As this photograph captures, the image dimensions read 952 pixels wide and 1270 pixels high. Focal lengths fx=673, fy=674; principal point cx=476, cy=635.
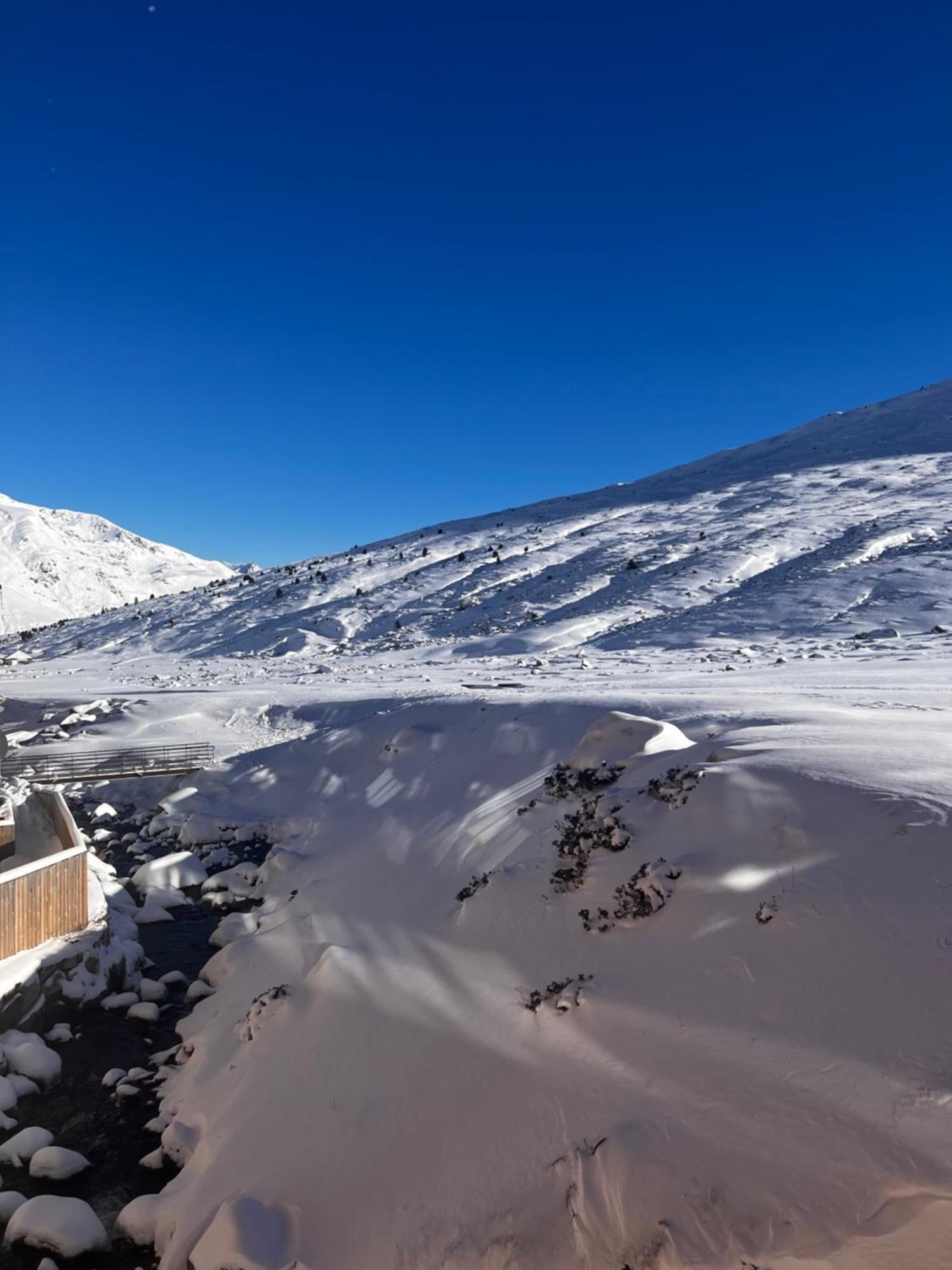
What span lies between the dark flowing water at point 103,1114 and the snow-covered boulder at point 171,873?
3703 millimetres

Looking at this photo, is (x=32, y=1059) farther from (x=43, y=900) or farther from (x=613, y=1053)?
(x=613, y=1053)

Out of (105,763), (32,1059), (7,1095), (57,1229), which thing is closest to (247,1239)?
(57,1229)

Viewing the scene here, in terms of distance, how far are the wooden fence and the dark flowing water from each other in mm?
1289

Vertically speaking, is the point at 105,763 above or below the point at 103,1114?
above

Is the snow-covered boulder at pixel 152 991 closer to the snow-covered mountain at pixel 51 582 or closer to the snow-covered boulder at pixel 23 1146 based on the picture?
the snow-covered boulder at pixel 23 1146

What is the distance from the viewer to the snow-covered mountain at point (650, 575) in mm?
36344

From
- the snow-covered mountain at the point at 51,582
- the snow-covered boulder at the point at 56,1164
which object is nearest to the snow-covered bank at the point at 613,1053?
the snow-covered boulder at the point at 56,1164

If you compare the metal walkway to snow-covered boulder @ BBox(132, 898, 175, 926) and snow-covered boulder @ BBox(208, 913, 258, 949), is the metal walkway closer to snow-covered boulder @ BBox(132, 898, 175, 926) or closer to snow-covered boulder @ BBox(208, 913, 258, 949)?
snow-covered boulder @ BBox(132, 898, 175, 926)

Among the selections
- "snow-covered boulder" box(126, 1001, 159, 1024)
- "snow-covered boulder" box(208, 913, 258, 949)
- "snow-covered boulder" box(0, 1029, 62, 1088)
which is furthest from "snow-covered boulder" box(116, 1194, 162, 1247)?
"snow-covered boulder" box(208, 913, 258, 949)

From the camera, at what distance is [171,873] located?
16.4 metres

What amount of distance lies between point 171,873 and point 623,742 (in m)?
11.8

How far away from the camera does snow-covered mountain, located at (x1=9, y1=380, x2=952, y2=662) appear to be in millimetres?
36344

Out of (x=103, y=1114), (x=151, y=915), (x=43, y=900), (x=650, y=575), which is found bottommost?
(x=103, y=1114)

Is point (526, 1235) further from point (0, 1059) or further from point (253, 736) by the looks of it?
point (253, 736)
